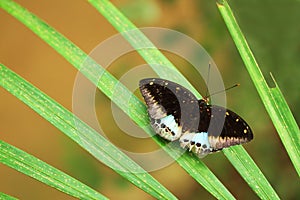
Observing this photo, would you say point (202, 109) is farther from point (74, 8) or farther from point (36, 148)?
point (74, 8)

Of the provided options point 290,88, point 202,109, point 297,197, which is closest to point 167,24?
point 290,88

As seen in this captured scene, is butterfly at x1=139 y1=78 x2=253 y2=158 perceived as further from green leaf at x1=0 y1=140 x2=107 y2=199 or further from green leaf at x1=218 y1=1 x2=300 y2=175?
green leaf at x1=0 y1=140 x2=107 y2=199

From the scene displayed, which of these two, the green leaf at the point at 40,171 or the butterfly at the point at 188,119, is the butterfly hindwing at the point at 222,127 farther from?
the green leaf at the point at 40,171

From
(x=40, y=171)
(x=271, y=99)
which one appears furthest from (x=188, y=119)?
(x=40, y=171)

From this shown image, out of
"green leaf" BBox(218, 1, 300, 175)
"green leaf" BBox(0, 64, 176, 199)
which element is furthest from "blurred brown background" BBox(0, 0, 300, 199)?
"green leaf" BBox(0, 64, 176, 199)

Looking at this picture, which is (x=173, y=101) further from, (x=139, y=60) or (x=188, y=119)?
(x=139, y=60)
